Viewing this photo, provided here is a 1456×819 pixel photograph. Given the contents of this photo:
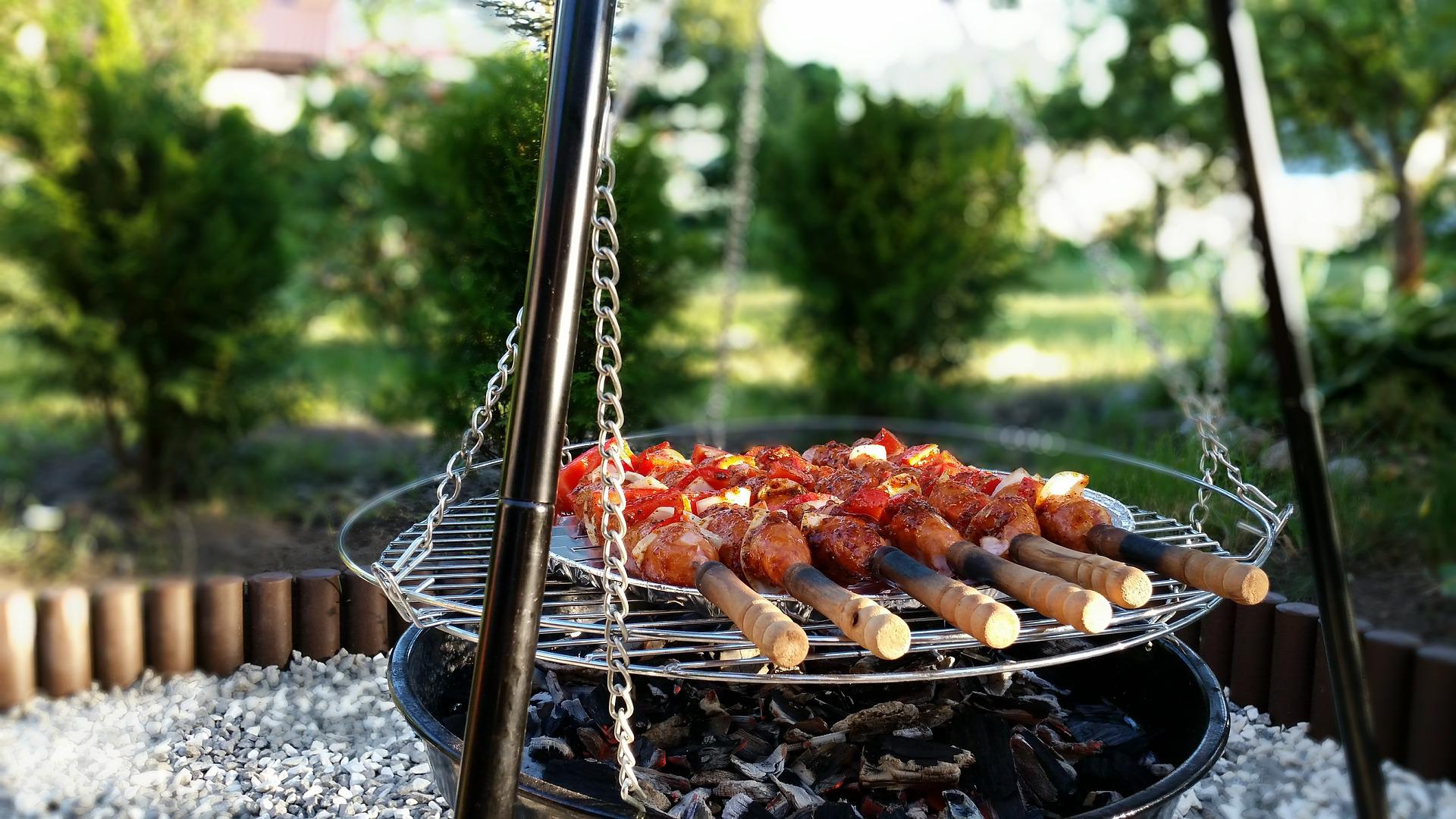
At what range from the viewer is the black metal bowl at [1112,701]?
153 cm

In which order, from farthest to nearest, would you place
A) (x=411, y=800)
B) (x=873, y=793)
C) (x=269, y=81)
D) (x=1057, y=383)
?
(x=269, y=81) → (x=1057, y=383) → (x=411, y=800) → (x=873, y=793)

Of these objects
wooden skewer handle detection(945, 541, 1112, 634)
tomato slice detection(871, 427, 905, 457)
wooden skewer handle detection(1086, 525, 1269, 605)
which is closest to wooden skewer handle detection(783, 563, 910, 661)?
wooden skewer handle detection(945, 541, 1112, 634)

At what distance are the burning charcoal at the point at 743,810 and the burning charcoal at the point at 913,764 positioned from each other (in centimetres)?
19

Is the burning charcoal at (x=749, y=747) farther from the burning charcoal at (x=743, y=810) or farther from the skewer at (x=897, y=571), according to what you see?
the skewer at (x=897, y=571)

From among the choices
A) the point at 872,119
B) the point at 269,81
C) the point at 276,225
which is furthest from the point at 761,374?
the point at 269,81

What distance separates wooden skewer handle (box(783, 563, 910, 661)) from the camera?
1.17m

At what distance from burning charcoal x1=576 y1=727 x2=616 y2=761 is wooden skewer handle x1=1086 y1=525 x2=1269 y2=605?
94 cm

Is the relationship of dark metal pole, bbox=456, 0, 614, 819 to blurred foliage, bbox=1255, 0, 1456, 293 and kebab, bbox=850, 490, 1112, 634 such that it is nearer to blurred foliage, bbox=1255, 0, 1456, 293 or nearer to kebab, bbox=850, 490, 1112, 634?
kebab, bbox=850, 490, 1112, 634

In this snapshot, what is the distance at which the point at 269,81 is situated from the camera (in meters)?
9.43

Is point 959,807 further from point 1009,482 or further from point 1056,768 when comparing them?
point 1009,482

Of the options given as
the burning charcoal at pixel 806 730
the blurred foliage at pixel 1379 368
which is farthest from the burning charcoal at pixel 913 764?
the blurred foliage at pixel 1379 368

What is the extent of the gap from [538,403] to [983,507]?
0.80 meters

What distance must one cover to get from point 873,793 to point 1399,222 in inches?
269

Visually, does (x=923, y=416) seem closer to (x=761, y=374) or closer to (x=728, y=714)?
(x=761, y=374)
